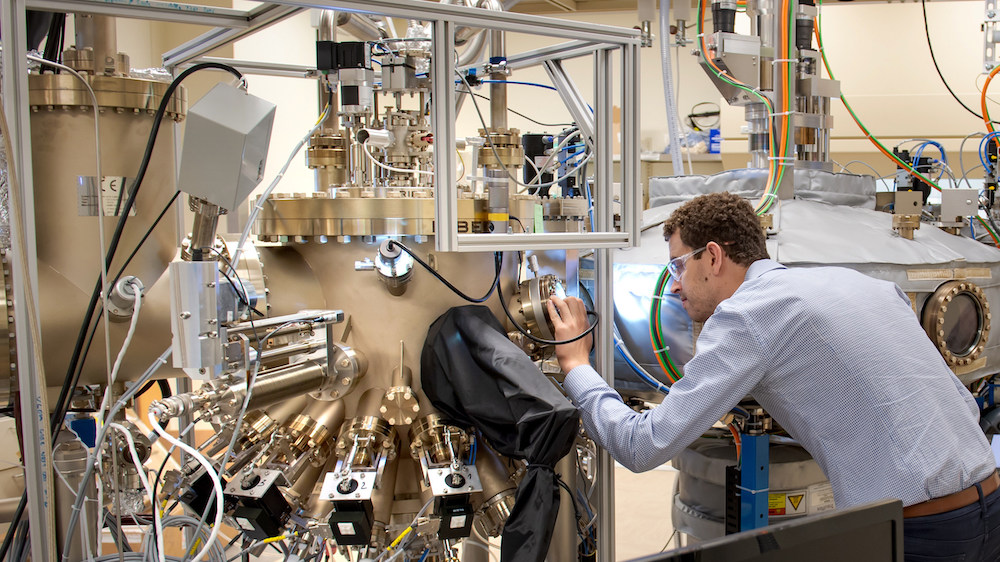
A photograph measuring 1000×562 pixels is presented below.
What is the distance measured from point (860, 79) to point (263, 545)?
4160mm

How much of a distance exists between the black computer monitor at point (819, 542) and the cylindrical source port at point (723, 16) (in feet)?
6.21

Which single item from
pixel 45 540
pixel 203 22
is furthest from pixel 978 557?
pixel 203 22

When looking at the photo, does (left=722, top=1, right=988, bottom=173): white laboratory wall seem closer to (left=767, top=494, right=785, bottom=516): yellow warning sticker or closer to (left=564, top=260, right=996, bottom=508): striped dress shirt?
(left=767, top=494, right=785, bottom=516): yellow warning sticker

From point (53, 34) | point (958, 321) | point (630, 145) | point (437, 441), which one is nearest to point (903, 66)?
point (958, 321)

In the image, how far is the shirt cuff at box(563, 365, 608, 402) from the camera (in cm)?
168

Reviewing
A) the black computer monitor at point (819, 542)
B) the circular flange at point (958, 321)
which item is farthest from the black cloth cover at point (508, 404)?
the circular flange at point (958, 321)

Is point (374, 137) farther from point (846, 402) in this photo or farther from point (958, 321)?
point (958, 321)

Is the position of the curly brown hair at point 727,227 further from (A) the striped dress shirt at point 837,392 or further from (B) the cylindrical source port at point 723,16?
(B) the cylindrical source port at point 723,16

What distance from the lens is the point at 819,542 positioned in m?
0.75

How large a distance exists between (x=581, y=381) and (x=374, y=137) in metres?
0.64

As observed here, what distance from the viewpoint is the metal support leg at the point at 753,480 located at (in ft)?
6.68

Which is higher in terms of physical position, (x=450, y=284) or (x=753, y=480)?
(x=450, y=284)

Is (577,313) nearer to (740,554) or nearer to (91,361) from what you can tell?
(91,361)

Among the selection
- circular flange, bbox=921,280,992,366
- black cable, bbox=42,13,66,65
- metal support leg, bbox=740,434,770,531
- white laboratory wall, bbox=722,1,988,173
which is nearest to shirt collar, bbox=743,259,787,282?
metal support leg, bbox=740,434,770,531
